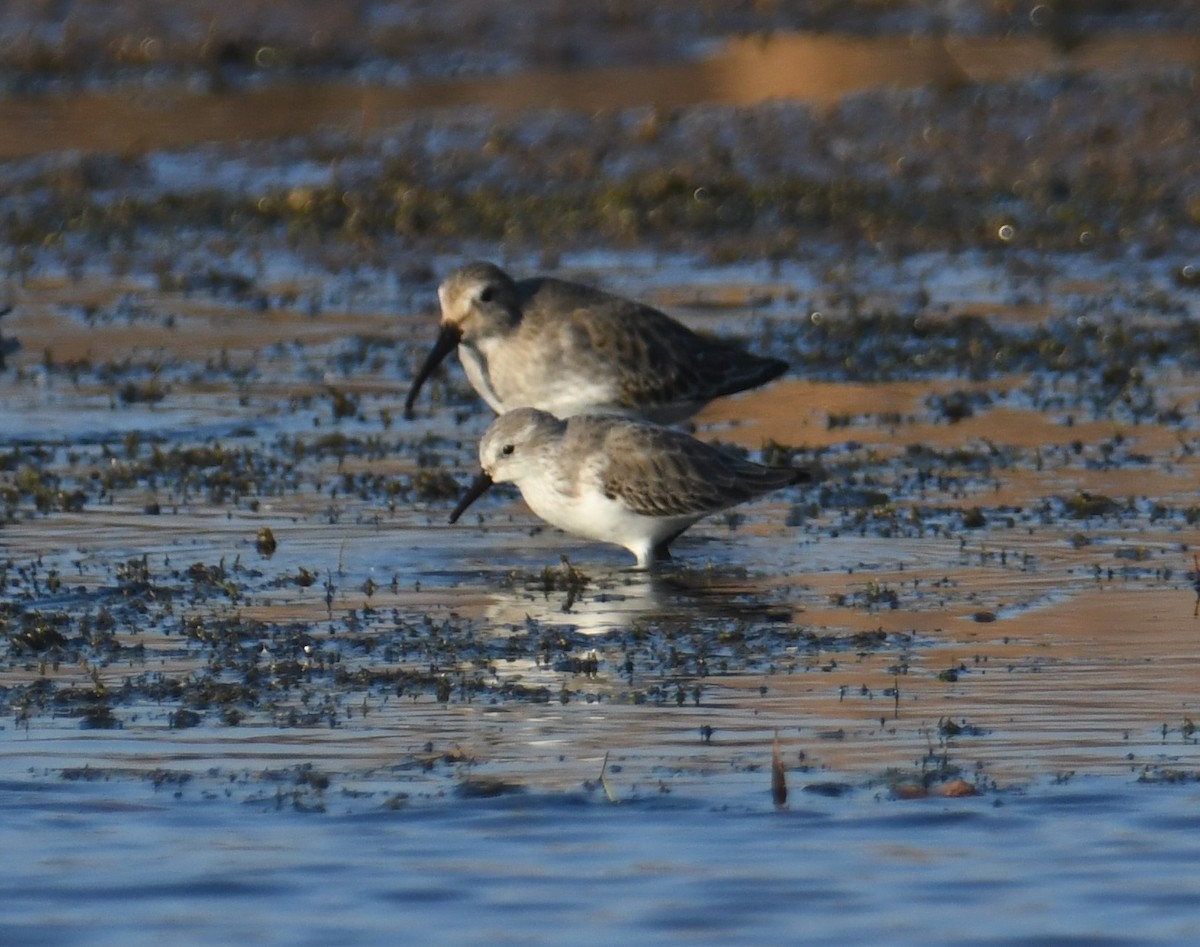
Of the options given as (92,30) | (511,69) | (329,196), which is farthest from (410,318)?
(92,30)

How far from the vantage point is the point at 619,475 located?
373 inches

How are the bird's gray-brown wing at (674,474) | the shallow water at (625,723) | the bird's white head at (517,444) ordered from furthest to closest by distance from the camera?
the bird's white head at (517,444) → the bird's gray-brown wing at (674,474) → the shallow water at (625,723)

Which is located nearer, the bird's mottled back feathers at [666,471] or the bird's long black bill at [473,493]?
the bird's mottled back feathers at [666,471]

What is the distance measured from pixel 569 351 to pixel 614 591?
2120 millimetres

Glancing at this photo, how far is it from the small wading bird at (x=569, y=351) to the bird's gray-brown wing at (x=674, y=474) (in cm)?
120

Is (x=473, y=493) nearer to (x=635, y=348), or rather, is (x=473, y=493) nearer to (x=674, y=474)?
(x=674, y=474)

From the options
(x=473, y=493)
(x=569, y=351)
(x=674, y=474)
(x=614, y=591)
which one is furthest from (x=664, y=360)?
(x=614, y=591)

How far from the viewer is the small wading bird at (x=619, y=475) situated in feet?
31.1

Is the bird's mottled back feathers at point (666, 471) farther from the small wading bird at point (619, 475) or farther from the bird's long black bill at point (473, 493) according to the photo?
the bird's long black bill at point (473, 493)

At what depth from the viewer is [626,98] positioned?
2427 centimetres

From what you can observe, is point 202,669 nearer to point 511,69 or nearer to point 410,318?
point 410,318

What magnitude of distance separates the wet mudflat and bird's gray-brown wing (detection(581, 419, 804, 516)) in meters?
0.30

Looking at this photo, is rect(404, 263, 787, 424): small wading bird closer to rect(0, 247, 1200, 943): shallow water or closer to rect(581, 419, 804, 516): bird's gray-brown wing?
rect(0, 247, 1200, 943): shallow water

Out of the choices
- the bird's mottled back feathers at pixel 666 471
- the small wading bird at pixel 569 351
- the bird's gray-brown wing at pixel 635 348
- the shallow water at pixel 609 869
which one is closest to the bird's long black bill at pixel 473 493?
the bird's mottled back feathers at pixel 666 471
